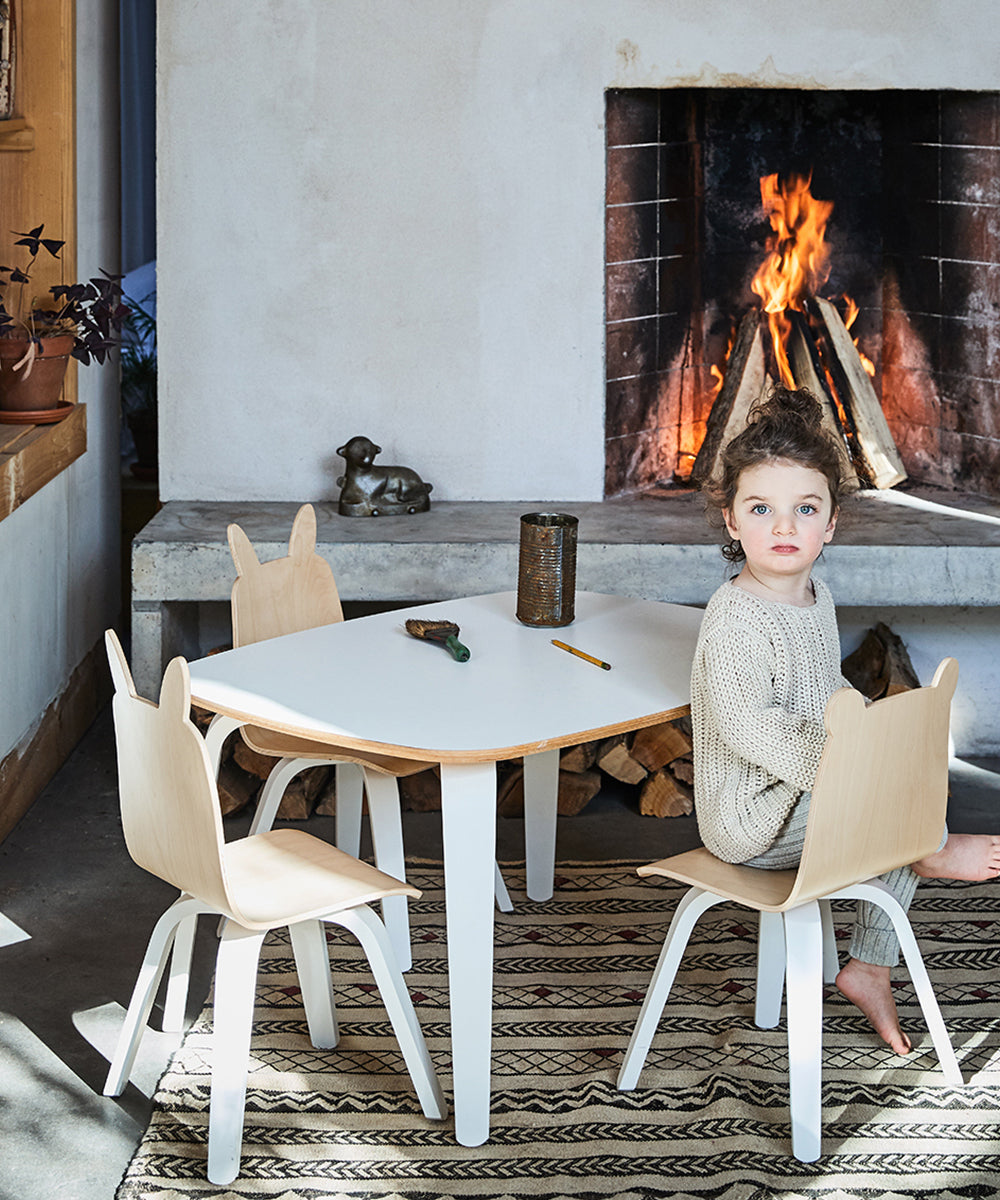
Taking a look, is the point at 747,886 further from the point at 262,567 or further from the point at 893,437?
the point at 893,437

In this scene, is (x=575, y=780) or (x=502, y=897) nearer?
(x=502, y=897)

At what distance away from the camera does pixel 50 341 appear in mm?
3352

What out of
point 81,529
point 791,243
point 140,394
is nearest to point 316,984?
point 81,529

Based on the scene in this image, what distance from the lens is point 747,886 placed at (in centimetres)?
215

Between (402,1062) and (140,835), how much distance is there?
0.63 meters

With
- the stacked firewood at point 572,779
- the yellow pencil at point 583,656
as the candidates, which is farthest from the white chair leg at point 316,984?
the stacked firewood at point 572,779

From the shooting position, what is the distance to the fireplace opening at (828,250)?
380cm

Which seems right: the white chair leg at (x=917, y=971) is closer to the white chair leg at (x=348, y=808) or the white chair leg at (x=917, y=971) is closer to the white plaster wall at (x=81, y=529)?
the white chair leg at (x=348, y=808)

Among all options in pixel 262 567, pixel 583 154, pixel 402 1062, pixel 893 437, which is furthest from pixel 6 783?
pixel 893 437

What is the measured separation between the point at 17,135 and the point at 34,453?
0.82 m

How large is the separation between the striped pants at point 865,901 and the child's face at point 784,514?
36cm

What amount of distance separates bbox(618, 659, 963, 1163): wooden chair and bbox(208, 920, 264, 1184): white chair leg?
1.95ft

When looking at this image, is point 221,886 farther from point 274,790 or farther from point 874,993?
point 874,993

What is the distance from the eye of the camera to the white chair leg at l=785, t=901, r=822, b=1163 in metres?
2.09
